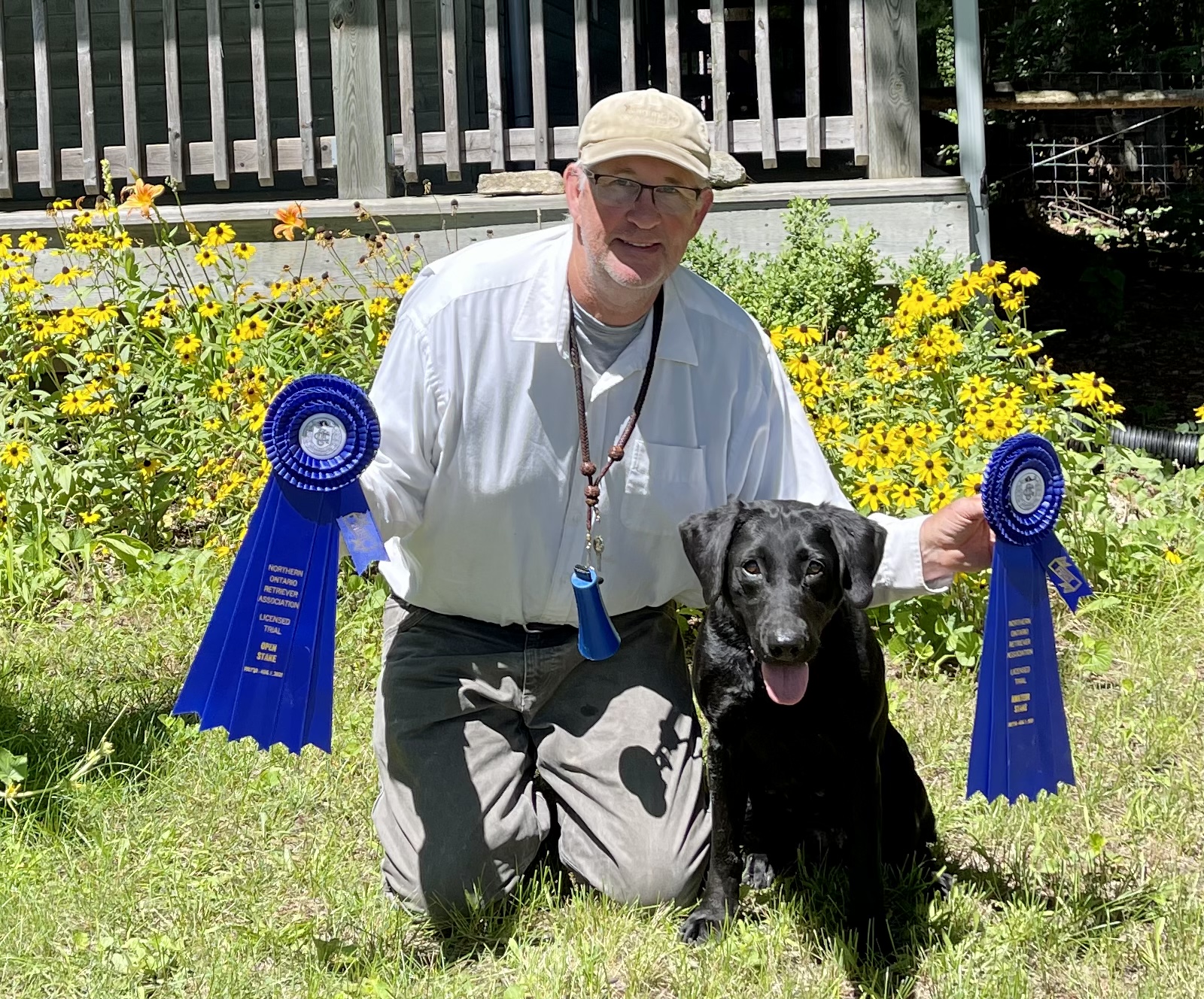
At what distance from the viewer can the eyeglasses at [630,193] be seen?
269 centimetres

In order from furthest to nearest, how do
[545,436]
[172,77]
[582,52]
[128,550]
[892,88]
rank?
[172,77] < [582,52] < [892,88] < [128,550] < [545,436]

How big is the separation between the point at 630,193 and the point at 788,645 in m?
1.00

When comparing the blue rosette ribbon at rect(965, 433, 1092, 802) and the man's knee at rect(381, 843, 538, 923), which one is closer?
the blue rosette ribbon at rect(965, 433, 1092, 802)

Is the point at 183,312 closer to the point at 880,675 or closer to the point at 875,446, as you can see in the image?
the point at 875,446

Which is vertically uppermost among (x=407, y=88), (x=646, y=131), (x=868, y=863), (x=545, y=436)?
(x=407, y=88)

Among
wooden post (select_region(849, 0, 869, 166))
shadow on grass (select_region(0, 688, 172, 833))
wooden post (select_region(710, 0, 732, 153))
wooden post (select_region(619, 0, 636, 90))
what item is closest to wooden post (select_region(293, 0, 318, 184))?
wooden post (select_region(619, 0, 636, 90))

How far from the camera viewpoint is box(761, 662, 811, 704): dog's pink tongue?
2.37m

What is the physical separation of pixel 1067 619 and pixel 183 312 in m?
3.29

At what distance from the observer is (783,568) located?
2.40 meters

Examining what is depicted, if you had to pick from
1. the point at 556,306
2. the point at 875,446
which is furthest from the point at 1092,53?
the point at 556,306

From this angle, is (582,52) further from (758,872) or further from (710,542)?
(758,872)

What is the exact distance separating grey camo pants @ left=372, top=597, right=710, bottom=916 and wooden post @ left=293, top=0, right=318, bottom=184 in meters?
3.81

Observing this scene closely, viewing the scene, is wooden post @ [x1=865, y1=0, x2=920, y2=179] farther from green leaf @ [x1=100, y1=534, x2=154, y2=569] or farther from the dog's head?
the dog's head

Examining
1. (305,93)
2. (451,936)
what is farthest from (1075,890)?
(305,93)
